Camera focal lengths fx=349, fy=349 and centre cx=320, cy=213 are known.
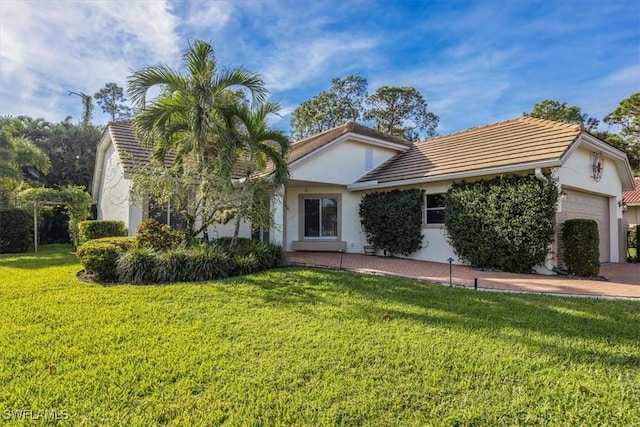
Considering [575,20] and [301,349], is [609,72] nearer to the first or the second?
[575,20]

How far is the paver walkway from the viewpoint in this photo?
8789 millimetres

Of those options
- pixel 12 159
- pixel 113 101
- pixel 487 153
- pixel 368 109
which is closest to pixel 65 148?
pixel 12 159

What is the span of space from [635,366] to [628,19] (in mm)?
11792

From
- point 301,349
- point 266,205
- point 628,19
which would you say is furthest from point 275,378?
point 628,19

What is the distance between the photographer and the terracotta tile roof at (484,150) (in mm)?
11805

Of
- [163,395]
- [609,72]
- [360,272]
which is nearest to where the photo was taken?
[163,395]

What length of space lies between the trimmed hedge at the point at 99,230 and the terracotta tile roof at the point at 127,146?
261cm

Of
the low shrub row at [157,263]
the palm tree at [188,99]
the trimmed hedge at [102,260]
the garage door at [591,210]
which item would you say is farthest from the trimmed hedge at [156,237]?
the garage door at [591,210]

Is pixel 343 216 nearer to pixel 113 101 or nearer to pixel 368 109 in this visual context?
pixel 368 109

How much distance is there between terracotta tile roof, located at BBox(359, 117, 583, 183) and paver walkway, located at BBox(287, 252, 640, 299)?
12.2 ft

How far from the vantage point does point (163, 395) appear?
370 centimetres

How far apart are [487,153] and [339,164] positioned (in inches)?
253

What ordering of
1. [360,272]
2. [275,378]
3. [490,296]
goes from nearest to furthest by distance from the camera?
[275,378] < [490,296] < [360,272]

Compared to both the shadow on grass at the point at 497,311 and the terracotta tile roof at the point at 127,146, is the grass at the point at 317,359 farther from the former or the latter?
the terracotta tile roof at the point at 127,146
